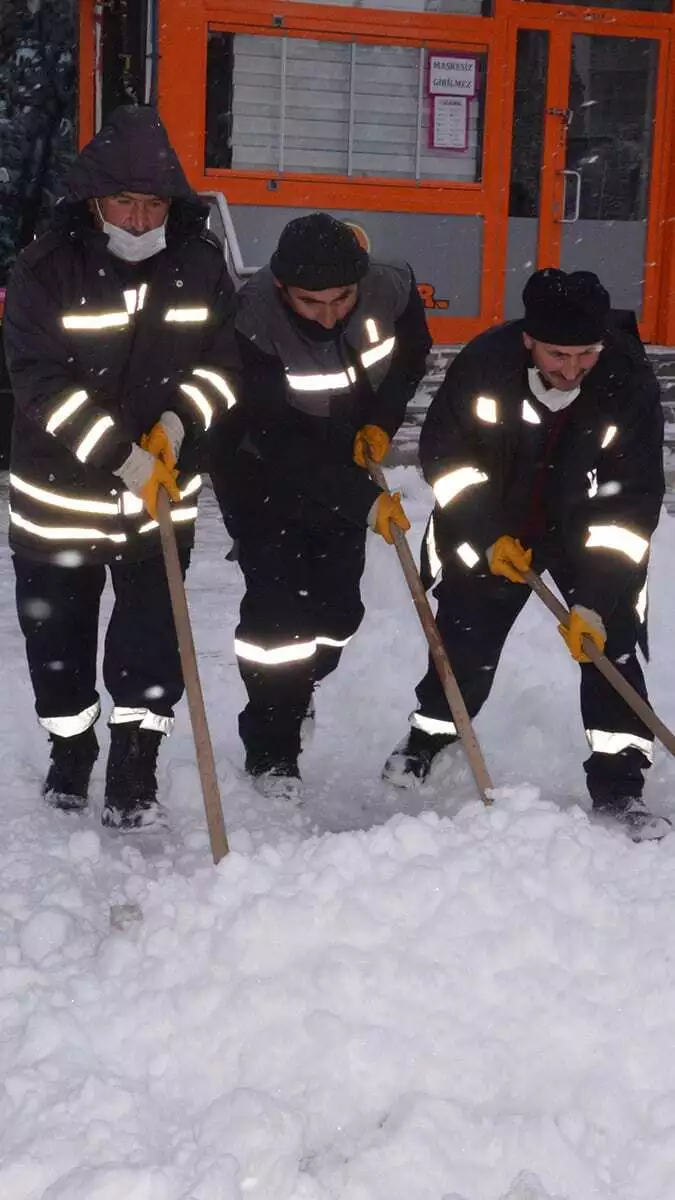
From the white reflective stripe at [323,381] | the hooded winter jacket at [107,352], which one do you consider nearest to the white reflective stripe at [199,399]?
the hooded winter jacket at [107,352]

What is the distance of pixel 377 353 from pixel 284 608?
30.4 inches

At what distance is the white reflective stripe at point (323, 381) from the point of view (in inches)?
156

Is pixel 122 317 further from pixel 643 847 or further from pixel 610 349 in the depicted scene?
pixel 643 847

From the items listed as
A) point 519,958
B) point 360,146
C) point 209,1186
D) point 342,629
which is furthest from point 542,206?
point 209,1186

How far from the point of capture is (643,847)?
3.38 metres

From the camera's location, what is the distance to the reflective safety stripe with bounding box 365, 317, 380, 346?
4.03 m

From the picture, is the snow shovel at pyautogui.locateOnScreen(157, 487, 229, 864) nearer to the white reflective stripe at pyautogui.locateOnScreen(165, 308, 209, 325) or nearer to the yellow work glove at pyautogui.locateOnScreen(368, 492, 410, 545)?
the white reflective stripe at pyautogui.locateOnScreen(165, 308, 209, 325)

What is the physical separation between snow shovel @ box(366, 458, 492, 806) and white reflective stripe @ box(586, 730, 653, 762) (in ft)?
1.03

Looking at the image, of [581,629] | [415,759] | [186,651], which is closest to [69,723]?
[186,651]

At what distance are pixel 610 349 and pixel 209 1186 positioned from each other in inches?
90.3

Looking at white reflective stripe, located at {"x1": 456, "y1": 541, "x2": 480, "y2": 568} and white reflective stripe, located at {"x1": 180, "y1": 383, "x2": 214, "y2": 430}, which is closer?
white reflective stripe, located at {"x1": 180, "y1": 383, "x2": 214, "y2": 430}

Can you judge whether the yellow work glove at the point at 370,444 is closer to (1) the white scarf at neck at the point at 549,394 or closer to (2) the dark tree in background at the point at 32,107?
(1) the white scarf at neck at the point at 549,394

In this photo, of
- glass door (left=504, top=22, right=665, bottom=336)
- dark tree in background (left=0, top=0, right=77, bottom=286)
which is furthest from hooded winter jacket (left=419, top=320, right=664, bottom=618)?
dark tree in background (left=0, top=0, right=77, bottom=286)

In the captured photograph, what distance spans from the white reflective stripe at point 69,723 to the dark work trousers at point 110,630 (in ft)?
0.10
